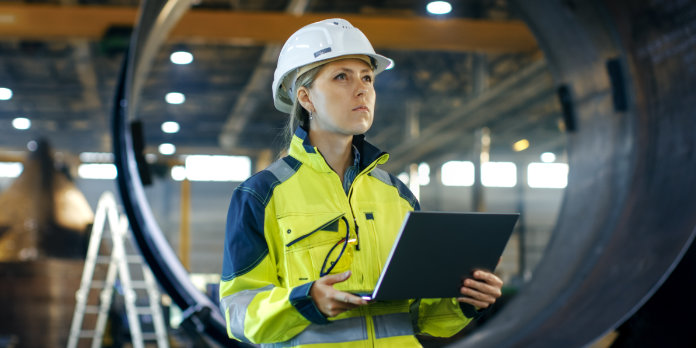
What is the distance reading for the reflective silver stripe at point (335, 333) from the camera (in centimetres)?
123

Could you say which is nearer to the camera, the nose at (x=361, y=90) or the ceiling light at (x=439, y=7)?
the nose at (x=361, y=90)

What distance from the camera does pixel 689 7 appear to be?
2.19m

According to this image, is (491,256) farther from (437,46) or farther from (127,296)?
(437,46)

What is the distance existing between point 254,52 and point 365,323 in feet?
28.7

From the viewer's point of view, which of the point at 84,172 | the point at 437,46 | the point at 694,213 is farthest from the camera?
the point at 84,172

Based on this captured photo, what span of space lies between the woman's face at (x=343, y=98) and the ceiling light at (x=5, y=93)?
1131 cm

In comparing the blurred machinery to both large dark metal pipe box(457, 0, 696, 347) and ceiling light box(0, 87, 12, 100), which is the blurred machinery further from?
ceiling light box(0, 87, 12, 100)

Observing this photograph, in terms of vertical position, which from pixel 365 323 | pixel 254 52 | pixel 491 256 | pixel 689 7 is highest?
pixel 254 52

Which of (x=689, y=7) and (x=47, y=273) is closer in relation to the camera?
(x=689, y=7)

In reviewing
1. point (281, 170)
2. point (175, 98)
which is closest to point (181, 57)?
point (175, 98)

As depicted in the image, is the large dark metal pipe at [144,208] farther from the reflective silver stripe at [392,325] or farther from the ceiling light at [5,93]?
the ceiling light at [5,93]

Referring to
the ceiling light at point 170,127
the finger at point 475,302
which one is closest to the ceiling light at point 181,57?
the ceiling light at point 170,127

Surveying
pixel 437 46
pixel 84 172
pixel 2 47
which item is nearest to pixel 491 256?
pixel 437 46

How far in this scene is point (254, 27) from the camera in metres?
6.75
